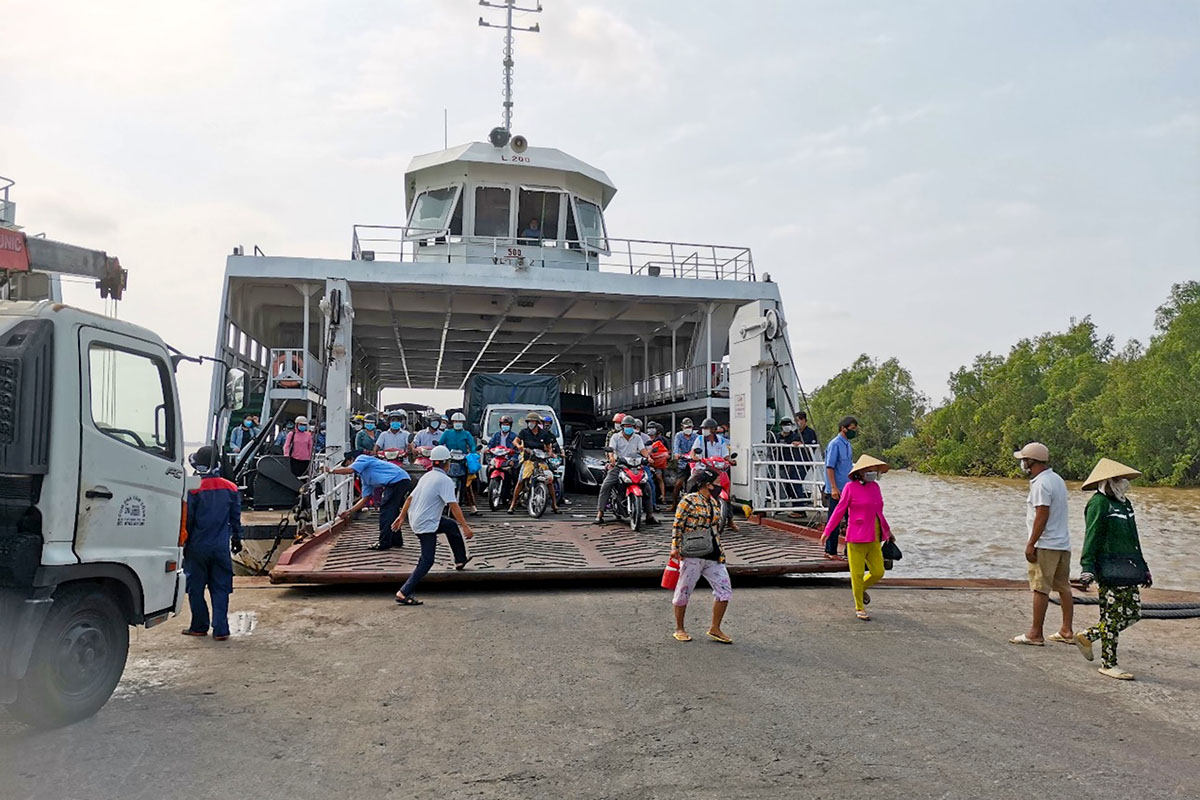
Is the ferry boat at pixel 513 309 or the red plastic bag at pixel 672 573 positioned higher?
the ferry boat at pixel 513 309

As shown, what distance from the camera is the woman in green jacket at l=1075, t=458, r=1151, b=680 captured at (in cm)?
547

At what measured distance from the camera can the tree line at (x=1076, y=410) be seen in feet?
104

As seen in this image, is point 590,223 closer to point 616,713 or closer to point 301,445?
point 301,445

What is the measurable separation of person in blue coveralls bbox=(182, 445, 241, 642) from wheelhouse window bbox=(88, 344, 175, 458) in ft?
3.96

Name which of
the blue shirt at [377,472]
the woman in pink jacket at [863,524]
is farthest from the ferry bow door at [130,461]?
the woman in pink jacket at [863,524]

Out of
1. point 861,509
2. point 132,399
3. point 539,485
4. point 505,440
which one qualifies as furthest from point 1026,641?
point 505,440

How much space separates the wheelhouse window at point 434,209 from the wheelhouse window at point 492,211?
1.35 feet

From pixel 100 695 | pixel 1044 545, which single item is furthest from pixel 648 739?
pixel 1044 545

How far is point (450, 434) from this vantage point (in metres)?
12.0

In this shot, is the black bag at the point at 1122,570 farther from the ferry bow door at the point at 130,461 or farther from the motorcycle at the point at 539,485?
the motorcycle at the point at 539,485

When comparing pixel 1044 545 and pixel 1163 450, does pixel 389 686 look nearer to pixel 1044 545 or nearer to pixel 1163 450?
pixel 1044 545

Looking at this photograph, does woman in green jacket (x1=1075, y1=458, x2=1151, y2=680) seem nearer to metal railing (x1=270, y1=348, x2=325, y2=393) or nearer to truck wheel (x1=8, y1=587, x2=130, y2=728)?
truck wheel (x1=8, y1=587, x2=130, y2=728)

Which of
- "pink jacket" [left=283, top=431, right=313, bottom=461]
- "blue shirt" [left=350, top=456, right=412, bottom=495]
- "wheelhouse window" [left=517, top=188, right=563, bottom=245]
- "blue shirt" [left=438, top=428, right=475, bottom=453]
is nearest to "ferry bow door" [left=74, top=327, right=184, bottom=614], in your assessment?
"blue shirt" [left=350, top=456, right=412, bottom=495]

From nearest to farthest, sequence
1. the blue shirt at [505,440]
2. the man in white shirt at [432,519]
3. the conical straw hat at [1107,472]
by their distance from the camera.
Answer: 1. the conical straw hat at [1107,472]
2. the man in white shirt at [432,519]
3. the blue shirt at [505,440]
